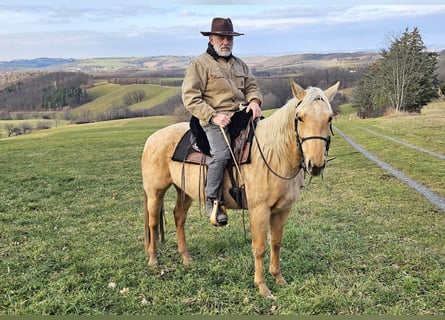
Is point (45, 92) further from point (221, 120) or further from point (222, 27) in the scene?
point (221, 120)

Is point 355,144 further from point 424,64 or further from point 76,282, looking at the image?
point 424,64

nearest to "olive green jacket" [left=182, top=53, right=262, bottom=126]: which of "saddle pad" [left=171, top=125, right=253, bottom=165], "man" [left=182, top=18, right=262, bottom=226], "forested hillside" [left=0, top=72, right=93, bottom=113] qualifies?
"man" [left=182, top=18, right=262, bottom=226]

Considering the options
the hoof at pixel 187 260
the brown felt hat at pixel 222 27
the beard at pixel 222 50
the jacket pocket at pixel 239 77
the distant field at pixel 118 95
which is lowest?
the distant field at pixel 118 95

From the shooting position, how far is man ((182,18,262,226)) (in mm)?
4602

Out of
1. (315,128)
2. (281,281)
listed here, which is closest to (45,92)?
(281,281)

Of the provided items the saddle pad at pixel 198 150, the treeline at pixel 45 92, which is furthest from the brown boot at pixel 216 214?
the treeline at pixel 45 92

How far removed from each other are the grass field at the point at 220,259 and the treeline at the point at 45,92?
356ft

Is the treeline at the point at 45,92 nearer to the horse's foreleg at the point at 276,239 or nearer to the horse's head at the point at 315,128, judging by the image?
the horse's foreleg at the point at 276,239

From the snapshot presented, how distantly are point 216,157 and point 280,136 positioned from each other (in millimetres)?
841

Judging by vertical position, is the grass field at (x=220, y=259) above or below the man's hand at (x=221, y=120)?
below

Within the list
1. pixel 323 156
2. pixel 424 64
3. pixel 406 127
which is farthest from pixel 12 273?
pixel 424 64

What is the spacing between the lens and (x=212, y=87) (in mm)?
4723

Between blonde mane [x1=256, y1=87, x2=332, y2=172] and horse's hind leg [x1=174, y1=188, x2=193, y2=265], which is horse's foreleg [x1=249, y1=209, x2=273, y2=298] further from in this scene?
horse's hind leg [x1=174, y1=188, x2=193, y2=265]

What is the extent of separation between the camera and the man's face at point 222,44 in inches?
183
